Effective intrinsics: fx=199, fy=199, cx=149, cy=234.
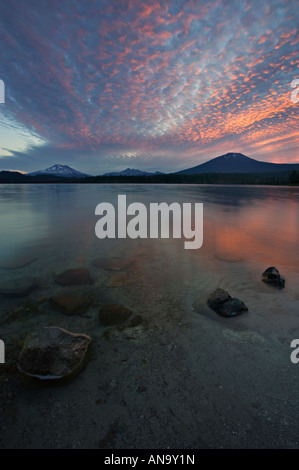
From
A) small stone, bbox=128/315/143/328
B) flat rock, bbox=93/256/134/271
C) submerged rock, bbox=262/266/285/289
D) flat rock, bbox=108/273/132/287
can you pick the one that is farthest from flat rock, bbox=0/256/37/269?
submerged rock, bbox=262/266/285/289

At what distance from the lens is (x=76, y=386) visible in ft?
10.3

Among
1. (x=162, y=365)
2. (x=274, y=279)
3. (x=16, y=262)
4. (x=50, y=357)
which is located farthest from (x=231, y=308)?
(x=16, y=262)

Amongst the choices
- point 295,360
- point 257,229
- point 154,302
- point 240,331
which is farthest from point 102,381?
point 257,229

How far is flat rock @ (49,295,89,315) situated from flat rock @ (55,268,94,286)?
3.30 ft

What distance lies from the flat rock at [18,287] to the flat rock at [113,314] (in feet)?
8.63

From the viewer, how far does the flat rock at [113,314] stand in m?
4.68

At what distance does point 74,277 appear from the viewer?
6.89 meters

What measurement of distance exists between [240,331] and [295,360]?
0.99 metres

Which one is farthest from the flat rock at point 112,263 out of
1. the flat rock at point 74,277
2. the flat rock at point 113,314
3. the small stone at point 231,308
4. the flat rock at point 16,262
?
the small stone at point 231,308

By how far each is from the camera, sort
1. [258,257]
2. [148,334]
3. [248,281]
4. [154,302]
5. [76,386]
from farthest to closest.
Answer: [258,257]
[248,281]
[154,302]
[148,334]
[76,386]

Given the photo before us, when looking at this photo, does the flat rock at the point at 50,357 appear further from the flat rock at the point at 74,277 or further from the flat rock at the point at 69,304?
the flat rock at the point at 74,277

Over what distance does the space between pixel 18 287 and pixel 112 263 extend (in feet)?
10.7

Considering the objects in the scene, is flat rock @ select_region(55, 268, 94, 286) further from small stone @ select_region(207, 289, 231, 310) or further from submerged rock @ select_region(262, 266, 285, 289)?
submerged rock @ select_region(262, 266, 285, 289)

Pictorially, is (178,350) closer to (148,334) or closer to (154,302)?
(148,334)
